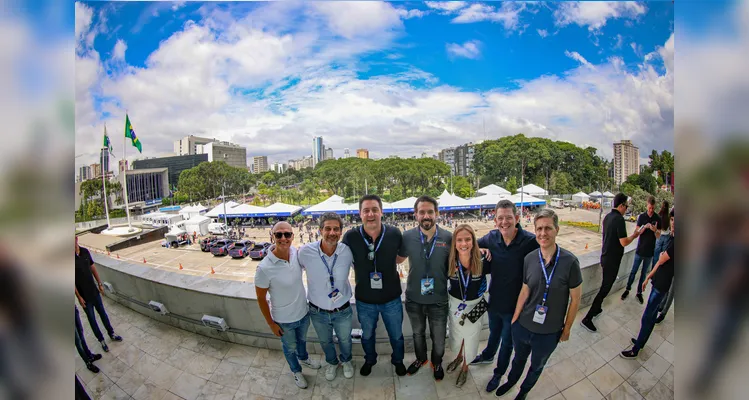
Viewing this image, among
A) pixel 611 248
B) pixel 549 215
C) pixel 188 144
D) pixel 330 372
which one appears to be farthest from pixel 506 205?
pixel 188 144

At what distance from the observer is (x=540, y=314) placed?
5.22 ft

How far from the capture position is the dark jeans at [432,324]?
1834 millimetres

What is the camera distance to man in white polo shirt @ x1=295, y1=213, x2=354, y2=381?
181 centimetres

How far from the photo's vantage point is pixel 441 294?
1815mm

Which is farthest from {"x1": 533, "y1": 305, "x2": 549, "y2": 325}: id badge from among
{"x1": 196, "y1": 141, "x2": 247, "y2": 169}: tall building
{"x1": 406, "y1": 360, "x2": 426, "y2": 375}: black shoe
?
{"x1": 196, "y1": 141, "x2": 247, "y2": 169}: tall building

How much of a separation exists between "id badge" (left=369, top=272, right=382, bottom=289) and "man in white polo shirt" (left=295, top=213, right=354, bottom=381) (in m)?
0.17

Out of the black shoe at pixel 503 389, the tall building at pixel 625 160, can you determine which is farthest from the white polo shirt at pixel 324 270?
the tall building at pixel 625 160

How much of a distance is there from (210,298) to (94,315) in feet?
2.91

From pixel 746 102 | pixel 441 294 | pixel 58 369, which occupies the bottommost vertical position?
pixel 441 294

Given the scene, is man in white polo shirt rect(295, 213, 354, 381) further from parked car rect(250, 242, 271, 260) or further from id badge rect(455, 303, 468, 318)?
parked car rect(250, 242, 271, 260)

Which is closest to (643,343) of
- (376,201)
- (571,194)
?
(376,201)

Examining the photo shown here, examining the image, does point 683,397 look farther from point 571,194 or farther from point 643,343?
point 571,194

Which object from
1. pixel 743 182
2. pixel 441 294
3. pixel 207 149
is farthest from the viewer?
pixel 207 149

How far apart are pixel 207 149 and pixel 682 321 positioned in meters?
4.57
